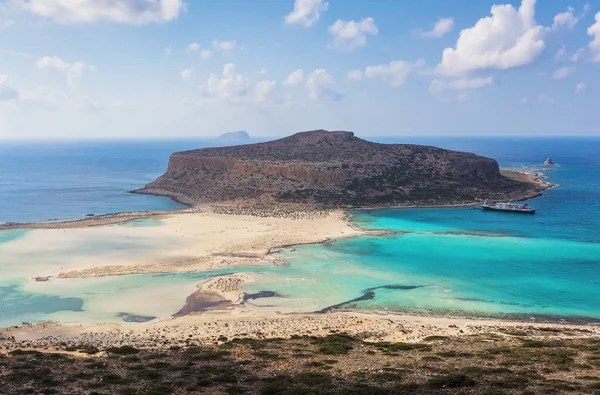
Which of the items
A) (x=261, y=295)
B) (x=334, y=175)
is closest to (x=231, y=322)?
(x=261, y=295)

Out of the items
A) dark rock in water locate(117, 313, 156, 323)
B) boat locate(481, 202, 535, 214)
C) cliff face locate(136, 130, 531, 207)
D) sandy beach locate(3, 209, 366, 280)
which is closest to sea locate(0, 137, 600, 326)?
dark rock in water locate(117, 313, 156, 323)

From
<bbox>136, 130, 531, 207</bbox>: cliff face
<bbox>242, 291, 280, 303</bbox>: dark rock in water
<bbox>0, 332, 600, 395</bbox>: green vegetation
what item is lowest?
<bbox>242, 291, 280, 303</bbox>: dark rock in water

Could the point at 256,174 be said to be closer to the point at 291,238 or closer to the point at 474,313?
the point at 291,238

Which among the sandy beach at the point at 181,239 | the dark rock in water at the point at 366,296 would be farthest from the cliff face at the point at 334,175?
the dark rock in water at the point at 366,296

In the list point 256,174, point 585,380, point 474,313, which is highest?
point 256,174

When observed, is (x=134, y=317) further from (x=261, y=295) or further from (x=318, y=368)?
(x=318, y=368)

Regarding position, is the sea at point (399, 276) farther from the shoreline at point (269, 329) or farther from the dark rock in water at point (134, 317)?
the shoreline at point (269, 329)

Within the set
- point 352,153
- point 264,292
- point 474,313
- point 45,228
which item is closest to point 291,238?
point 264,292

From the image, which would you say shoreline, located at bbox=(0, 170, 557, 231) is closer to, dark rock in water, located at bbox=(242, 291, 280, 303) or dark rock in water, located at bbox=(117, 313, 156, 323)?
dark rock in water, located at bbox=(117, 313, 156, 323)
